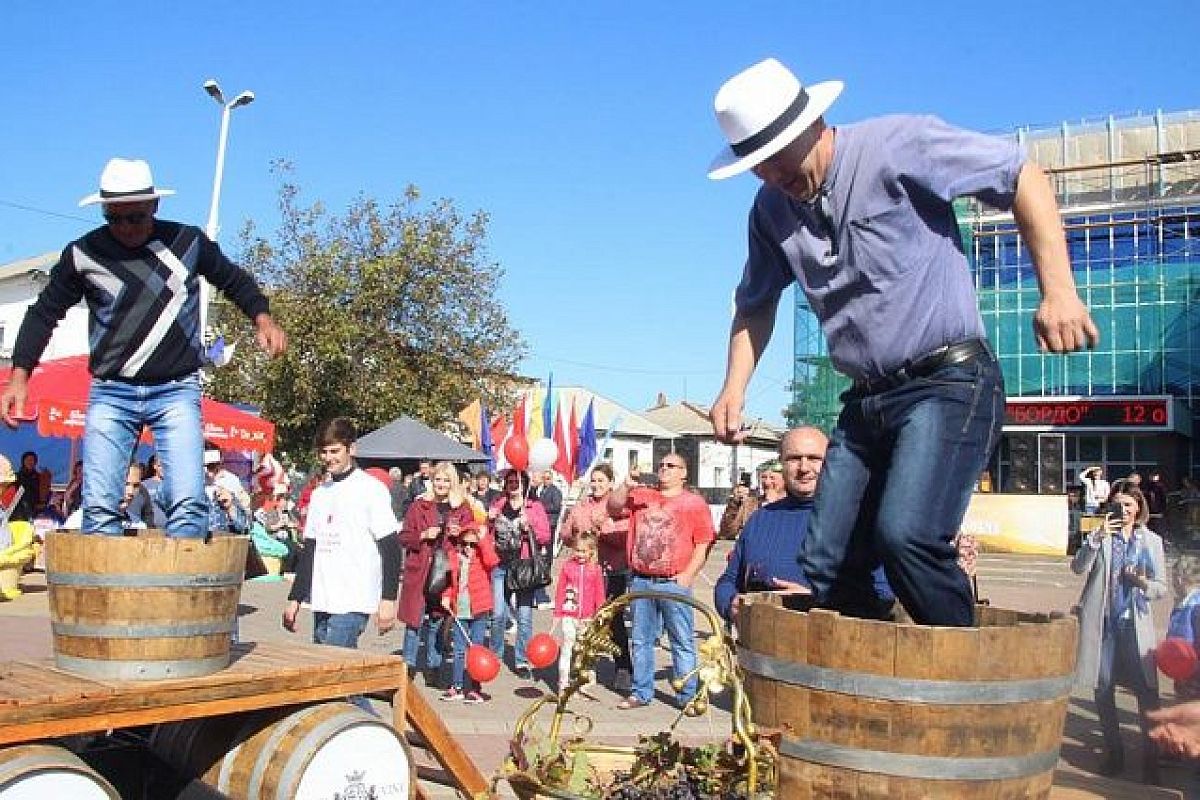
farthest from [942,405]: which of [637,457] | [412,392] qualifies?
[637,457]

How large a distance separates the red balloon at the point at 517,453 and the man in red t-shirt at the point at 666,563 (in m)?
4.59

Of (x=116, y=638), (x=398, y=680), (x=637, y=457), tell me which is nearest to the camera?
(x=116, y=638)

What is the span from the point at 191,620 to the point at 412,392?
73.9 feet

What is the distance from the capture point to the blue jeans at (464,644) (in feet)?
31.3

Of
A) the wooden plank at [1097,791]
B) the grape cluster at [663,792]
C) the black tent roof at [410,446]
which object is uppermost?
the black tent roof at [410,446]

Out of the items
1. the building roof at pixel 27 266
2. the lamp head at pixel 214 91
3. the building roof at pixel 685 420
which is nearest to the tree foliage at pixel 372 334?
the lamp head at pixel 214 91

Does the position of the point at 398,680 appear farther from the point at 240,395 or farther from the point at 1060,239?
the point at 240,395

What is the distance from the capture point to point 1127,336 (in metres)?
41.1

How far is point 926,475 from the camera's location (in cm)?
273

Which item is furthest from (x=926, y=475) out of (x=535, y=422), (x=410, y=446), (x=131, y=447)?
(x=535, y=422)

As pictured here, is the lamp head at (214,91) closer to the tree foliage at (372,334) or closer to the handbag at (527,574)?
the tree foliage at (372,334)

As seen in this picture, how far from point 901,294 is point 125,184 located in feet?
11.2

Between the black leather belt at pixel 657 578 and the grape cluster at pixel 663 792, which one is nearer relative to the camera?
the grape cluster at pixel 663 792

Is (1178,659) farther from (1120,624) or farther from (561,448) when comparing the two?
(561,448)
